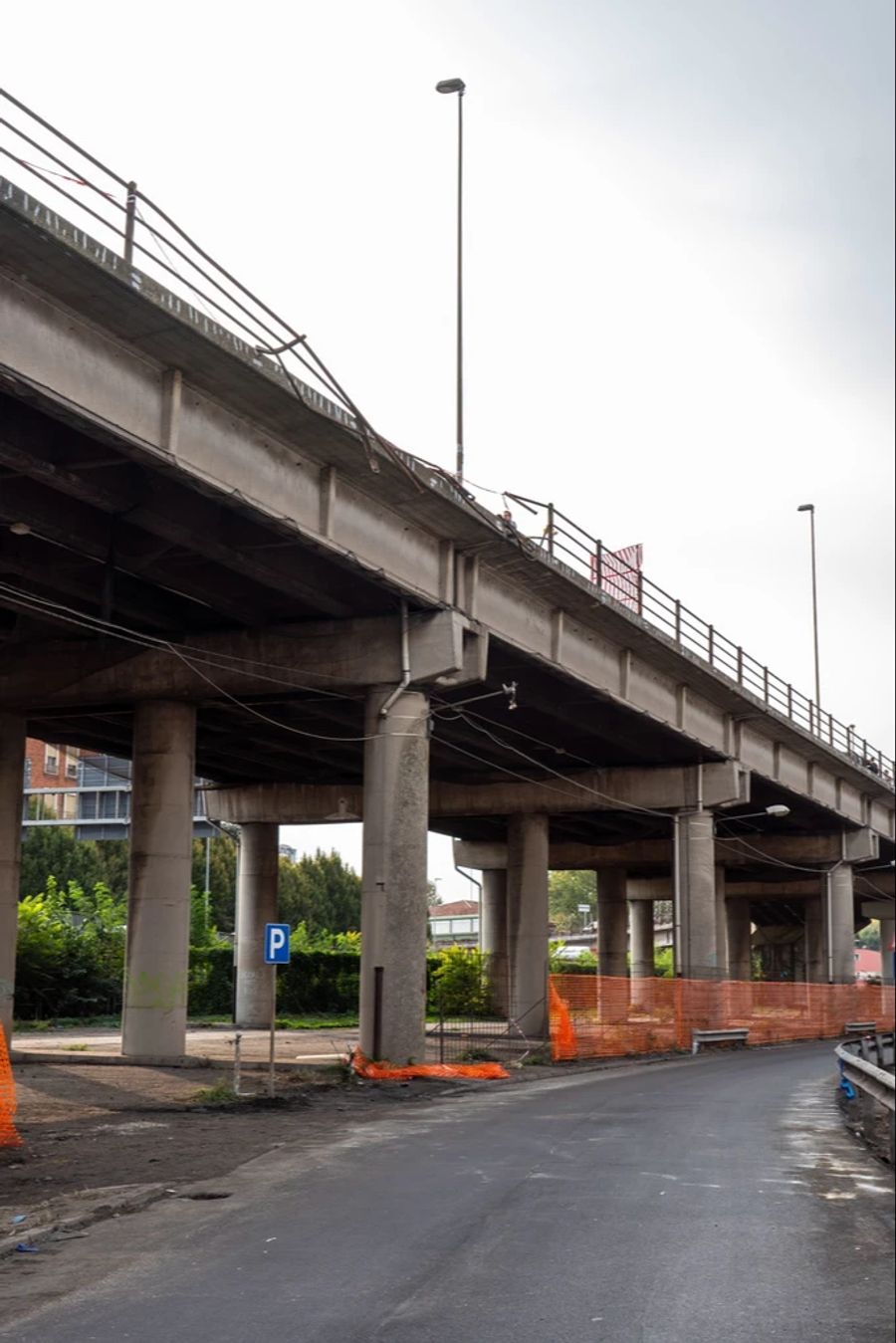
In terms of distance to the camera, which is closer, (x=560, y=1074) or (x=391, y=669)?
(x=391, y=669)

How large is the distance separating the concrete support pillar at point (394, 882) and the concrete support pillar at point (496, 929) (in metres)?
34.5

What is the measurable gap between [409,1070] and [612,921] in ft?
152

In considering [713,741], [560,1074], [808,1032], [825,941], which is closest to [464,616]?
[560,1074]

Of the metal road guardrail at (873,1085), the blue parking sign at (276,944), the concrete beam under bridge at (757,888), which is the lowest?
the metal road guardrail at (873,1085)

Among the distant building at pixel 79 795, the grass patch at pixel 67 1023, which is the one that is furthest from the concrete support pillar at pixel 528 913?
the distant building at pixel 79 795

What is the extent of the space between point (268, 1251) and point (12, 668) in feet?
72.6

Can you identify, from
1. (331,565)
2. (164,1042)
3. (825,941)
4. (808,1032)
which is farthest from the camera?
(825,941)

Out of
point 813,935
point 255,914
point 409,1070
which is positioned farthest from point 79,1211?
point 813,935

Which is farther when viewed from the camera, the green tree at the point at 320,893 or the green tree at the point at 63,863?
the green tree at the point at 320,893

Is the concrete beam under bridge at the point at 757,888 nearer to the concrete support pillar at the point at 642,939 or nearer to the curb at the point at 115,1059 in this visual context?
the concrete support pillar at the point at 642,939

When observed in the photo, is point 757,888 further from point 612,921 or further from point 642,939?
point 612,921

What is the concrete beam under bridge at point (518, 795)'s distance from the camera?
44.1 m

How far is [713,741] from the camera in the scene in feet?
140

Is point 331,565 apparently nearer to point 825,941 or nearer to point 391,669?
point 391,669
